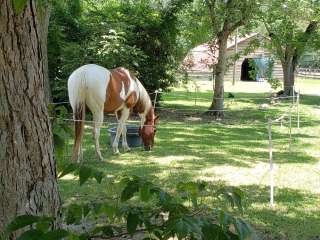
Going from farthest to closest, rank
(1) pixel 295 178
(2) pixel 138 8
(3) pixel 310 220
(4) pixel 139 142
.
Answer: (2) pixel 138 8 < (4) pixel 139 142 < (1) pixel 295 178 < (3) pixel 310 220

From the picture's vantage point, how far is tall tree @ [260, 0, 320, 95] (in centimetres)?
1675

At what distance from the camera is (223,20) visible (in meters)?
16.1

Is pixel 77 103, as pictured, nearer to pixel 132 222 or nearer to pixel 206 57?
pixel 132 222

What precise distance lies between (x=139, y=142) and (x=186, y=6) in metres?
8.09

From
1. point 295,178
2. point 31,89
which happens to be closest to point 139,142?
point 295,178

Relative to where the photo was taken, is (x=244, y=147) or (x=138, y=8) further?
(x=138, y=8)

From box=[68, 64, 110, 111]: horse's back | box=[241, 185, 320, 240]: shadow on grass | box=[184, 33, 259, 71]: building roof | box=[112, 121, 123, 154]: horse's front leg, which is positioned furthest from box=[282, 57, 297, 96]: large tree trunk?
box=[241, 185, 320, 240]: shadow on grass

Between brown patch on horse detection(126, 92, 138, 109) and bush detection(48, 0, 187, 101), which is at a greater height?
bush detection(48, 0, 187, 101)

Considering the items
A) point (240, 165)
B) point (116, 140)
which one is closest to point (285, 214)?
point (240, 165)

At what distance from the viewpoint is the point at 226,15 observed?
1563 centimetres

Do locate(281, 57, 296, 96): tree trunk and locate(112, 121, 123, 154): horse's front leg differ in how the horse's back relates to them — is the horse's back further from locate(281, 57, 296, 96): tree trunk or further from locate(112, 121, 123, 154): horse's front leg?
locate(281, 57, 296, 96): tree trunk

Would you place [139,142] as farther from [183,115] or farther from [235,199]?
[235,199]

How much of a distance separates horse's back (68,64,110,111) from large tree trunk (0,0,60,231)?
690cm

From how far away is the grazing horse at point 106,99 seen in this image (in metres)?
8.80
